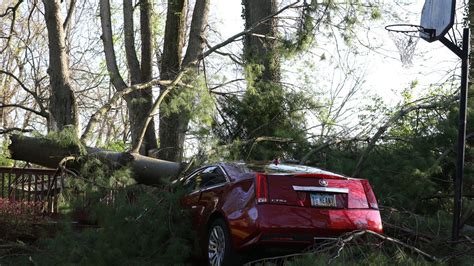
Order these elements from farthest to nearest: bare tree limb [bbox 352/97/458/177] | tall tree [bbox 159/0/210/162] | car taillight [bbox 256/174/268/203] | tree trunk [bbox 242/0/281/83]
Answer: tree trunk [bbox 242/0/281/83] → tall tree [bbox 159/0/210/162] → bare tree limb [bbox 352/97/458/177] → car taillight [bbox 256/174/268/203]

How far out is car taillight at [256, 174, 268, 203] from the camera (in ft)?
23.6

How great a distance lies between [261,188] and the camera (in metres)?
7.27

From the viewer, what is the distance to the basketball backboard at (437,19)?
812cm

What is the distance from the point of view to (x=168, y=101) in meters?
13.7

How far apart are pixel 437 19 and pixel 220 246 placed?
409 cm

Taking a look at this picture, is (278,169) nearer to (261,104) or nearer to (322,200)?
(322,200)

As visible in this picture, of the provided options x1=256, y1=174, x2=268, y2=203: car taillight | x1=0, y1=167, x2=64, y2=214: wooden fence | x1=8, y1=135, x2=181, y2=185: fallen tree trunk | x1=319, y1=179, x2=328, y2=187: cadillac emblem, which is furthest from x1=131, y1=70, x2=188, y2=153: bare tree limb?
x1=319, y1=179, x2=328, y2=187: cadillac emblem

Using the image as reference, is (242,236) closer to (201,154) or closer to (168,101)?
(201,154)

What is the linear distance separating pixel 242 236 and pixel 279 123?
6.88 meters

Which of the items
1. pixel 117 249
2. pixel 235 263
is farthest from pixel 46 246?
pixel 235 263

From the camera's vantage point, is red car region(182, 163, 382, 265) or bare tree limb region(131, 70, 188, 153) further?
bare tree limb region(131, 70, 188, 153)

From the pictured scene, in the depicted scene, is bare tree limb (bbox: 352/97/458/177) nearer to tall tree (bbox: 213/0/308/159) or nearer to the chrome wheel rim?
tall tree (bbox: 213/0/308/159)

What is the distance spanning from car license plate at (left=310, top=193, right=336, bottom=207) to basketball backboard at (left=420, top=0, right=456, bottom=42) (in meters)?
2.66

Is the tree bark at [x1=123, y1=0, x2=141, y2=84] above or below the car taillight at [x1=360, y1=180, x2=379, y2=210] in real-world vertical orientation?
above
